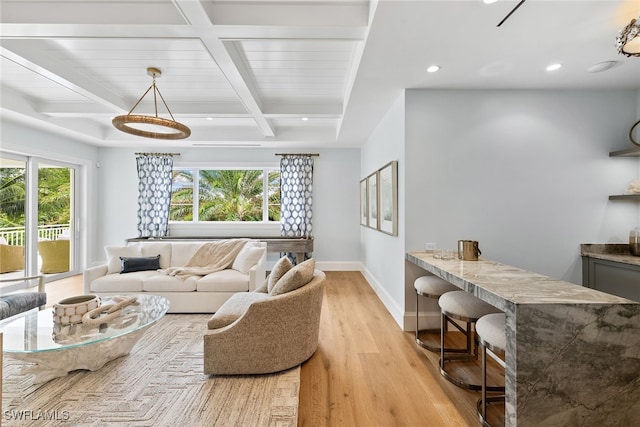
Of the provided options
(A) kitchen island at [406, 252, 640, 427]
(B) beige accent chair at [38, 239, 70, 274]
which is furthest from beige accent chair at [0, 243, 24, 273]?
(A) kitchen island at [406, 252, 640, 427]


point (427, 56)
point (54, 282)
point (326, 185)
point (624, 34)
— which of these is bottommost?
point (54, 282)

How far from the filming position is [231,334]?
7.34 feet

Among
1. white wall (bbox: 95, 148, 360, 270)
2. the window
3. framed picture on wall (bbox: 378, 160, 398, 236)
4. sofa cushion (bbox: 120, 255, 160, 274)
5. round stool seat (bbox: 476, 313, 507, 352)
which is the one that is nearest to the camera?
round stool seat (bbox: 476, 313, 507, 352)

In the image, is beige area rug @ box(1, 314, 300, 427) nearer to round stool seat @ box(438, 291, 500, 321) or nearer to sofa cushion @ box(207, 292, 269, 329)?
sofa cushion @ box(207, 292, 269, 329)

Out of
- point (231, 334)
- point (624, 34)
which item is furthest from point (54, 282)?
point (624, 34)

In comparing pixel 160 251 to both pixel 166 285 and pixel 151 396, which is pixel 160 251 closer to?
pixel 166 285

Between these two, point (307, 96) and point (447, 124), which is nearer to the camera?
point (447, 124)

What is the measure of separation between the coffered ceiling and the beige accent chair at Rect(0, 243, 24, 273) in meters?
1.93

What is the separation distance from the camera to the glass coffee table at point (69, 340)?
1.91 meters

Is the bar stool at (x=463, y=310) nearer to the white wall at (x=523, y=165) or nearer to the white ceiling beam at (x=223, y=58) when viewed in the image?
the white wall at (x=523, y=165)

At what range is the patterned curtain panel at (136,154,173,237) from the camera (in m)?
5.92

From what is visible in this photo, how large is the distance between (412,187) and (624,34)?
178 cm

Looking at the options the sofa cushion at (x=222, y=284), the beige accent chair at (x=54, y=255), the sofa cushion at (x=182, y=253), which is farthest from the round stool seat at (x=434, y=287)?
the beige accent chair at (x=54, y=255)

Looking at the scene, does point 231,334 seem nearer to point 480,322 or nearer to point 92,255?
point 480,322
